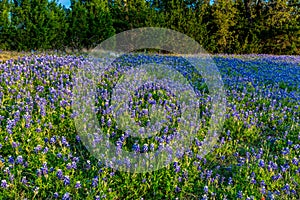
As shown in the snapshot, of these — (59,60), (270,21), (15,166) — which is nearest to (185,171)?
(15,166)

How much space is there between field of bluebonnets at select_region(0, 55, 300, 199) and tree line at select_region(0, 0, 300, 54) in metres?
9.70

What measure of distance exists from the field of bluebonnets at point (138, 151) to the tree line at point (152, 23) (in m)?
9.70

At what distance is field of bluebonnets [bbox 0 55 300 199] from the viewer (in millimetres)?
3537

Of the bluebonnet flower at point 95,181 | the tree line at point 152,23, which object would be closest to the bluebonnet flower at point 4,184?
the bluebonnet flower at point 95,181

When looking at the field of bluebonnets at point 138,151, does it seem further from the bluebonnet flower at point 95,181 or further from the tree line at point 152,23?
the tree line at point 152,23

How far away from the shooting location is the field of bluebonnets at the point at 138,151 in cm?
354

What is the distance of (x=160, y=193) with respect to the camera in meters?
3.61

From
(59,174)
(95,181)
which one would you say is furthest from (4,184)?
(95,181)

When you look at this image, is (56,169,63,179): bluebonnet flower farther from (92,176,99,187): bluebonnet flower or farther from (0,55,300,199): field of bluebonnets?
(92,176,99,187): bluebonnet flower

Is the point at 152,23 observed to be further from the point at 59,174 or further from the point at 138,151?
the point at 59,174

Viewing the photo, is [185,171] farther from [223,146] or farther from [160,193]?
[223,146]

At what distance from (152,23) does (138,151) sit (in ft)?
55.5

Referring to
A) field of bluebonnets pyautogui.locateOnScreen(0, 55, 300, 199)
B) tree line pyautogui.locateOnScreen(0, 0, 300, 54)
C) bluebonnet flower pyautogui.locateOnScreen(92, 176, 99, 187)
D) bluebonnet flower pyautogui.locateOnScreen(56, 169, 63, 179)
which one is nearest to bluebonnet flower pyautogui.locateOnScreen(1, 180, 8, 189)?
field of bluebonnets pyautogui.locateOnScreen(0, 55, 300, 199)

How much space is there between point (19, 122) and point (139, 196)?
221 centimetres
